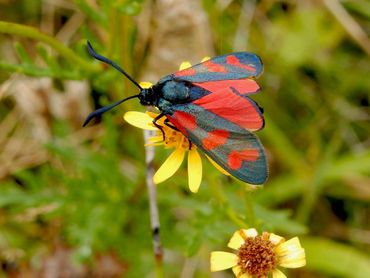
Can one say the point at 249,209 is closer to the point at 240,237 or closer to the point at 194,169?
the point at 240,237

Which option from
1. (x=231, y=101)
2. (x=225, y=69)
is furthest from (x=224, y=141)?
(x=225, y=69)

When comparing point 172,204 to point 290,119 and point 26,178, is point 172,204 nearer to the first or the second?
point 26,178

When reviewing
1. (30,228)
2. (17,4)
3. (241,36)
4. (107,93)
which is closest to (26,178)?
(30,228)

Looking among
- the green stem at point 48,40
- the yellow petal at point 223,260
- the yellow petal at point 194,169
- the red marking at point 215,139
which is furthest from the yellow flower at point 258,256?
the green stem at point 48,40

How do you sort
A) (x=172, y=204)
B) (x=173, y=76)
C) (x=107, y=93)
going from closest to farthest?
1. (x=173, y=76)
2. (x=172, y=204)
3. (x=107, y=93)

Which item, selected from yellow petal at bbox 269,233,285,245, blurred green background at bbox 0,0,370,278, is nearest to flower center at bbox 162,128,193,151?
yellow petal at bbox 269,233,285,245

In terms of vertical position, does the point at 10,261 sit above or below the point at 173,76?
below

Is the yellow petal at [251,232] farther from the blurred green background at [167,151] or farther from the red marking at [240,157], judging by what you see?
the blurred green background at [167,151]

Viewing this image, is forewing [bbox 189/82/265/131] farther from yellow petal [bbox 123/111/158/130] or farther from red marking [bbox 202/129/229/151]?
yellow petal [bbox 123/111/158/130]
